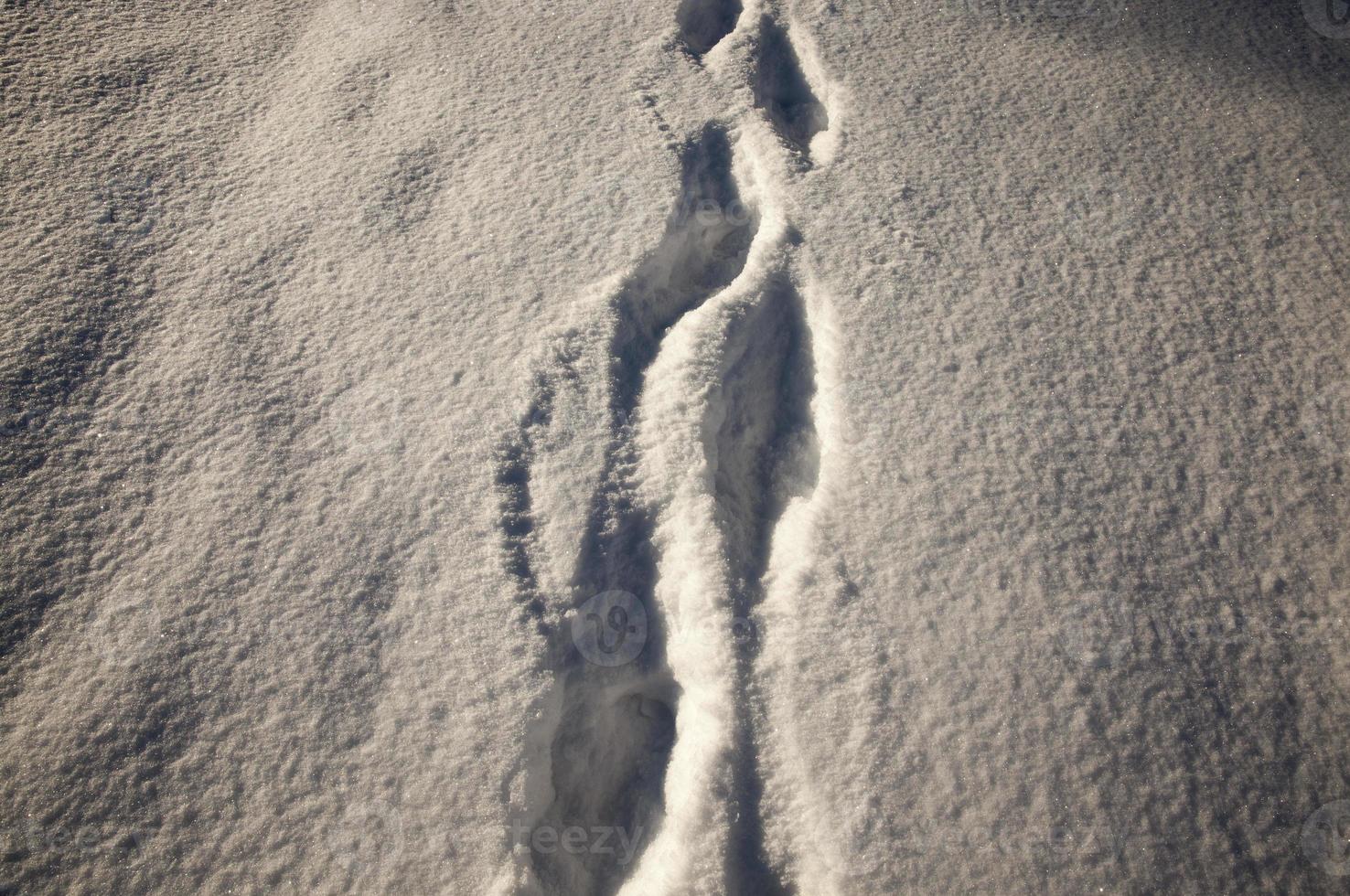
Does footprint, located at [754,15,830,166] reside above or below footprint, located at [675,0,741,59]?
below

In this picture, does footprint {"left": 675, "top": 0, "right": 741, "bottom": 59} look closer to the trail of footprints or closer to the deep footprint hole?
the trail of footprints

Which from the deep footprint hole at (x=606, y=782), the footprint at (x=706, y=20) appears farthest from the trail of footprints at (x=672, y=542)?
the footprint at (x=706, y=20)

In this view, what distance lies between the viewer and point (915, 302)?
721mm

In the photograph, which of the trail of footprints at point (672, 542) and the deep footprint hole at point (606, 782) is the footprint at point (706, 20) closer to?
the trail of footprints at point (672, 542)

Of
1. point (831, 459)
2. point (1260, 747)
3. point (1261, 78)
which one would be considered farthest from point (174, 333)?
point (1261, 78)

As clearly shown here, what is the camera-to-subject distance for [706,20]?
0.96 m

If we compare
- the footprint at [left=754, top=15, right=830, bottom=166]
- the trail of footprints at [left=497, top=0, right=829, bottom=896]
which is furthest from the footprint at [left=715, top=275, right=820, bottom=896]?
the footprint at [left=754, top=15, right=830, bottom=166]

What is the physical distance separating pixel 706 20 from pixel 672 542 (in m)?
0.65

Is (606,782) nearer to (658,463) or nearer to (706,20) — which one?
(658,463)

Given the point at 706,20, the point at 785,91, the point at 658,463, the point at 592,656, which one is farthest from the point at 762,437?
the point at 706,20

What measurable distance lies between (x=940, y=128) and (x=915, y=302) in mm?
234

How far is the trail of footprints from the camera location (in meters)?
0.55

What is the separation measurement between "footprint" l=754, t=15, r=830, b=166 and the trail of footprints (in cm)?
9

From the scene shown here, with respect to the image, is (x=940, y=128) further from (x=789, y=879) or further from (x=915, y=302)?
(x=789, y=879)
